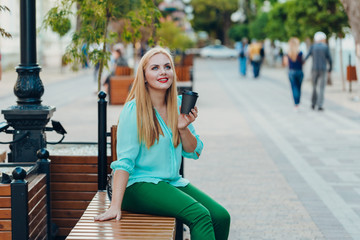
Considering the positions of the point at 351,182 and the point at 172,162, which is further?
the point at 351,182

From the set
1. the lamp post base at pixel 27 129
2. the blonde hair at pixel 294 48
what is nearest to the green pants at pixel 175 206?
the lamp post base at pixel 27 129

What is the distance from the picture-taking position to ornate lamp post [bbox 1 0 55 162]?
503 cm

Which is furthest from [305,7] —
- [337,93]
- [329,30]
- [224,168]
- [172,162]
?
[172,162]

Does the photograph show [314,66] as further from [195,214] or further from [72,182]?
[195,214]

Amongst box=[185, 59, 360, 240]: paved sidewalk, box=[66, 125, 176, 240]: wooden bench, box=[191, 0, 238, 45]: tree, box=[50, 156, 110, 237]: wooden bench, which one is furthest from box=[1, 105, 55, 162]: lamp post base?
box=[191, 0, 238, 45]: tree

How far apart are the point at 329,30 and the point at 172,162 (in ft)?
64.9

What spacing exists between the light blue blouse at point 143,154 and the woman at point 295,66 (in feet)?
37.7

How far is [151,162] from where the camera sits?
409 cm

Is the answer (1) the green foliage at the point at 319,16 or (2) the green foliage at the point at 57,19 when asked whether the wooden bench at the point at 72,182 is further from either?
(1) the green foliage at the point at 319,16

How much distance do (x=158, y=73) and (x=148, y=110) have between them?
0.22m

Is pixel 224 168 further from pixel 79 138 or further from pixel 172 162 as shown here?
pixel 172 162

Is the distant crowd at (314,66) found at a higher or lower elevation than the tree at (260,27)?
lower

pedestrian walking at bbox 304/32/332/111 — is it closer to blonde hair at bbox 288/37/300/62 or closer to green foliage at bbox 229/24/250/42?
blonde hair at bbox 288/37/300/62

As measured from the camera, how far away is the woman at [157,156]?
12.8 ft
